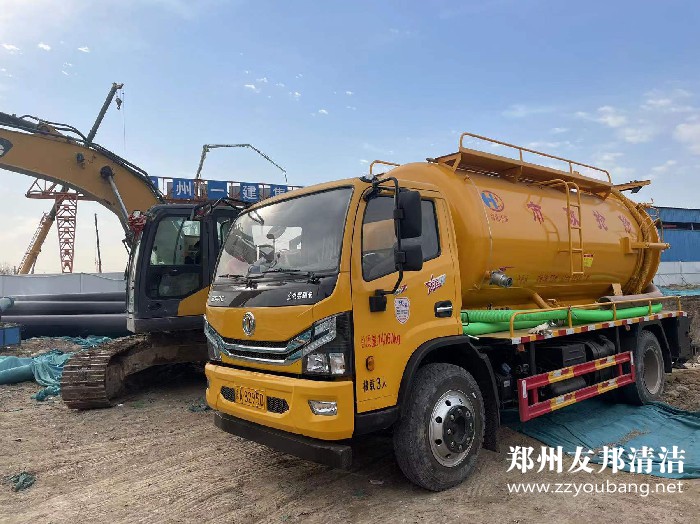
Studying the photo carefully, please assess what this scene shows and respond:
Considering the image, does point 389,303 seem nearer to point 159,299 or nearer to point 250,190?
point 159,299

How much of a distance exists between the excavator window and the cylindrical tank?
3771mm

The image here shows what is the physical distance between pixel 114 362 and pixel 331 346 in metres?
5.47

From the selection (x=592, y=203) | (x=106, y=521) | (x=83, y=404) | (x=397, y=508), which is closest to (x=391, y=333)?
(x=397, y=508)

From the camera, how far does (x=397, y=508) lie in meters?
4.18

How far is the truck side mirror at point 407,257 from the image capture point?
4.04 m

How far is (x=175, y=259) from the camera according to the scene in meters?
8.03

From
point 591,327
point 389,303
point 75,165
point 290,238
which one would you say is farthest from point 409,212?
point 75,165

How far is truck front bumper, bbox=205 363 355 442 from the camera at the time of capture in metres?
3.78

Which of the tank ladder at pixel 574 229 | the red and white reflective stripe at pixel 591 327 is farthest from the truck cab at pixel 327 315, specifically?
the tank ladder at pixel 574 229

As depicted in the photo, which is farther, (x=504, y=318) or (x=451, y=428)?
(x=504, y=318)

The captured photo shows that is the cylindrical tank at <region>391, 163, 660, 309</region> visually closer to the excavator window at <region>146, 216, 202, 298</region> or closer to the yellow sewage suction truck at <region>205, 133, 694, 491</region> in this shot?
the yellow sewage suction truck at <region>205, 133, 694, 491</region>

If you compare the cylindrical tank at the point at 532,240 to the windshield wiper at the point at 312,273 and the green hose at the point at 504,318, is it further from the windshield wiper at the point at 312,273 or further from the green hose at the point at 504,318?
the windshield wiper at the point at 312,273

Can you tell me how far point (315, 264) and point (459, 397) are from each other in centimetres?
183

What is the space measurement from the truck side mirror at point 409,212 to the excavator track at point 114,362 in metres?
5.41
